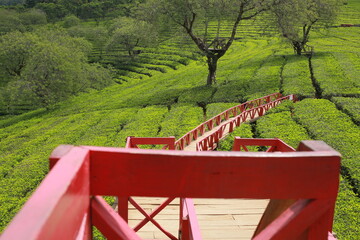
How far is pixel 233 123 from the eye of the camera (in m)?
20.6

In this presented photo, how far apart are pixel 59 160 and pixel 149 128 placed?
1974cm

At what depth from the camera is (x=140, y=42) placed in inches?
2837

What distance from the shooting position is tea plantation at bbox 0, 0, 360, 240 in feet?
46.5

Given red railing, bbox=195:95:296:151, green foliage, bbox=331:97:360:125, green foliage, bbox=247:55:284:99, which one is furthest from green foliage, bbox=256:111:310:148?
green foliage, bbox=247:55:284:99

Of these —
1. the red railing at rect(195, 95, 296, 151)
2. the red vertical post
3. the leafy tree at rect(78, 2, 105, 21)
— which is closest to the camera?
the red vertical post

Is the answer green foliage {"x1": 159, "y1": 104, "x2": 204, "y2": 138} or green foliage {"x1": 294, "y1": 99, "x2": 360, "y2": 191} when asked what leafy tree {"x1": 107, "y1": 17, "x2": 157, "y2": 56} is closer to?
green foliage {"x1": 159, "y1": 104, "x2": 204, "y2": 138}

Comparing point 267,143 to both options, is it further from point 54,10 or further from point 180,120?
point 54,10

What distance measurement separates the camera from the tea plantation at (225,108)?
1418 centimetres

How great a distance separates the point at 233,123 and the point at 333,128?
6.12 meters

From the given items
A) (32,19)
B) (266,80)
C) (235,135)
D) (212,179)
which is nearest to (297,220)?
(212,179)

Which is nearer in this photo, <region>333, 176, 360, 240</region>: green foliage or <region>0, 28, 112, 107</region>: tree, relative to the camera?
<region>333, 176, 360, 240</region>: green foliage

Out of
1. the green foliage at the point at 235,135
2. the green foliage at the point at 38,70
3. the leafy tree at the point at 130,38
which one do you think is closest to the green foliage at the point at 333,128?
the green foliage at the point at 235,135

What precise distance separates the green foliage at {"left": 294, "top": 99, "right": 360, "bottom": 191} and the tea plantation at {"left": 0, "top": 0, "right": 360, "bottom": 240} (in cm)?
4

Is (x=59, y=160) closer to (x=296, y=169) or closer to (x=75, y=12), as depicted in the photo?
(x=296, y=169)
